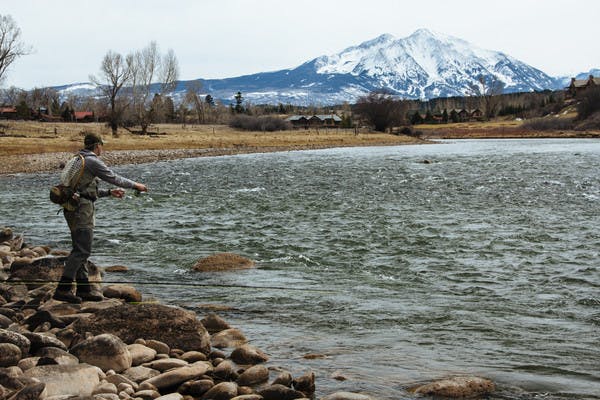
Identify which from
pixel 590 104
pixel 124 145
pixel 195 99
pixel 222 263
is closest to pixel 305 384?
pixel 222 263

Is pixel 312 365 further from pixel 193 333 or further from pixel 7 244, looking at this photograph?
pixel 7 244

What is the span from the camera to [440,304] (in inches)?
399

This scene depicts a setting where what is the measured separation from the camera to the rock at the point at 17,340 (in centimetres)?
648

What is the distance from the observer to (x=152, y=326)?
7.64 m

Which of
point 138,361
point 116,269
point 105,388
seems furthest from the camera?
point 116,269

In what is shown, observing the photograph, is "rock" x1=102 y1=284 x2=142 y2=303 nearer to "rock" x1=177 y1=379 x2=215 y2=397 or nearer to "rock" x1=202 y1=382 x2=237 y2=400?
"rock" x1=177 y1=379 x2=215 y2=397

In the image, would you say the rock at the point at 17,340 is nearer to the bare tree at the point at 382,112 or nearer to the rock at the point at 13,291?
the rock at the point at 13,291

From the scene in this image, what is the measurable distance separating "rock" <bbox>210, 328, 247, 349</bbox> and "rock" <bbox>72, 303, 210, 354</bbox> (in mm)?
336

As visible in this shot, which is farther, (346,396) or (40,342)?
(40,342)

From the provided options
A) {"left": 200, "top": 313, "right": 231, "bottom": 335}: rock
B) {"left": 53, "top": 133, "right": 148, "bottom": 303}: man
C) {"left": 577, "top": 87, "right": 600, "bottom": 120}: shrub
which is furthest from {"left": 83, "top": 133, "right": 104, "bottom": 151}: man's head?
{"left": 577, "top": 87, "right": 600, "bottom": 120}: shrub

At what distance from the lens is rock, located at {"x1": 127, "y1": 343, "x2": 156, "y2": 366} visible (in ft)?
22.6

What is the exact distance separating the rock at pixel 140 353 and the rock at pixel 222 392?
1074mm

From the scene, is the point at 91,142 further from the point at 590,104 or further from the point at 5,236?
the point at 590,104

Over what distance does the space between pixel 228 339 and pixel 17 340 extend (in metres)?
2.49
